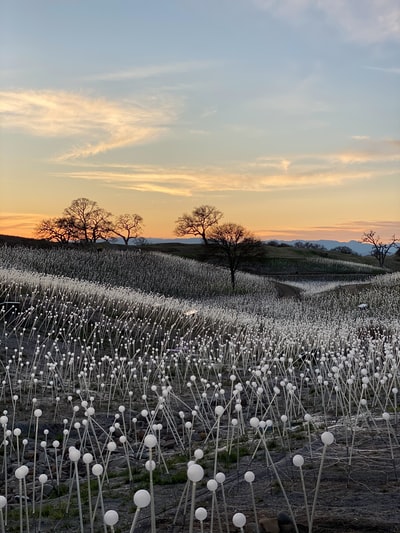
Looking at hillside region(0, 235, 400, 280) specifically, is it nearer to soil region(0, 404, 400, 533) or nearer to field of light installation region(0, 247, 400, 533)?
field of light installation region(0, 247, 400, 533)

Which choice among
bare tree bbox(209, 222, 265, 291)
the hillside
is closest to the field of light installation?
bare tree bbox(209, 222, 265, 291)

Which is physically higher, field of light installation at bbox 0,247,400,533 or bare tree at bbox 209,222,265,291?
bare tree at bbox 209,222,265,291

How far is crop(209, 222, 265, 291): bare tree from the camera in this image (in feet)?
164

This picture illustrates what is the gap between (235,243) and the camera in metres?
50.9

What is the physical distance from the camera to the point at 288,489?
514 cm

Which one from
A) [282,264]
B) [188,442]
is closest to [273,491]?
[188,442]

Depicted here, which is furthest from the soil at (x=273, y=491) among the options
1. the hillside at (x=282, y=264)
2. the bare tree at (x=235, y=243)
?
the hillside at (x=282, y=264)

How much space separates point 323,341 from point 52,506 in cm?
1220

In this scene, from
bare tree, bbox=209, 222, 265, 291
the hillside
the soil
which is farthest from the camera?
the hillside

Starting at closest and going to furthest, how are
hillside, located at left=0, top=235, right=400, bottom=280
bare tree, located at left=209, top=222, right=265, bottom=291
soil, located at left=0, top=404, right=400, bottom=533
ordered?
soil, located at left=0, top=404, right=400, bottom=533 < bare tree, located at left=209, top=222, right=265, bottom=291 < hillside, located at left=0, top=235, right=400, bottom=280

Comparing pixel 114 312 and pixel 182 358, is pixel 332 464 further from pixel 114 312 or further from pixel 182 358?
pixel 114 312

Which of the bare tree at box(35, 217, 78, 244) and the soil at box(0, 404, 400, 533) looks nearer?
the soil at box(0, 404, 400, 533)

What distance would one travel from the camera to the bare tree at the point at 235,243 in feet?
164

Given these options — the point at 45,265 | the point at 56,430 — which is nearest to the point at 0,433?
the point at 56,430
